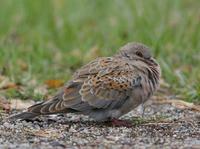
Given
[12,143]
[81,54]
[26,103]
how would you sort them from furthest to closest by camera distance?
[81,54], [26,103], [12,143]

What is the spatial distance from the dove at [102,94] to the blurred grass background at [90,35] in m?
1.57

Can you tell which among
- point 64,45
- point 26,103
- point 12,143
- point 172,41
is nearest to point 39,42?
point 64,45

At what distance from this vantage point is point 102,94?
7.59 m

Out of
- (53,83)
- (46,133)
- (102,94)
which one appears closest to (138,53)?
(102,94)

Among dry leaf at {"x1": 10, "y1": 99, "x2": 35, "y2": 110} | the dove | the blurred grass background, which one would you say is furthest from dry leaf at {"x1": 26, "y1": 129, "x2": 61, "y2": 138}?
the blurred grass background

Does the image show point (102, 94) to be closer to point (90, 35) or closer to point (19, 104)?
point (19, 104)

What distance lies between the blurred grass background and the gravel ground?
1.43 meters

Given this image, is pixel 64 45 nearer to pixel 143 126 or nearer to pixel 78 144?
pixel 143 126

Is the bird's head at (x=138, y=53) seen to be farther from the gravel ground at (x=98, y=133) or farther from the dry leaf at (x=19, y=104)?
the dry leaf at (x=19, y=104)

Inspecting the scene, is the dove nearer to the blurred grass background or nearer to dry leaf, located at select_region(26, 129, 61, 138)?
dry leaf, located at select_region(26, 129, 61, 138)

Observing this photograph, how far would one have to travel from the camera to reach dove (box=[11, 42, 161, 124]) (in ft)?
24.7

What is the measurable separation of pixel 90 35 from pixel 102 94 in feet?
16.7

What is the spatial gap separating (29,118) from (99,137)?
35.6 inches

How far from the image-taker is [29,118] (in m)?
7.58
